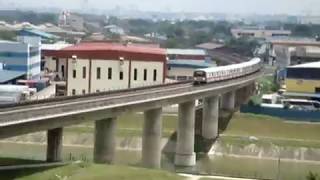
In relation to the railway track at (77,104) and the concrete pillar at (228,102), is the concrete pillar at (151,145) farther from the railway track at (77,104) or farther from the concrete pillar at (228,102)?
the concrete pillar at (228,102)

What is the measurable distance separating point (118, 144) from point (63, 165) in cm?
2596

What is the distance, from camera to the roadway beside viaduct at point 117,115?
36469 mm

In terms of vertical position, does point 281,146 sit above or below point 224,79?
below

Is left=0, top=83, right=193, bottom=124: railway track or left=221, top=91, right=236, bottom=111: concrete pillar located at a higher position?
left=0, top=83, right=193, bottom=124: railway track

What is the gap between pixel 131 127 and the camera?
222 ft

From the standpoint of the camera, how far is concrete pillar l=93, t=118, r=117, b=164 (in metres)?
44.0

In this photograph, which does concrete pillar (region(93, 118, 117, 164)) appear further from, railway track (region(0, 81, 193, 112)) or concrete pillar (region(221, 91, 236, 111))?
concrete pillar (region(221, 91, 236, 111))

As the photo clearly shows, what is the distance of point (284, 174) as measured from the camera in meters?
53.5

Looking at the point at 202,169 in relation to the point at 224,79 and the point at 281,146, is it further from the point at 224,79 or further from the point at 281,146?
the point at 224,79

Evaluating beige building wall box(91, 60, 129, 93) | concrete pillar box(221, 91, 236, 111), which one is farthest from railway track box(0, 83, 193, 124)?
concrete pillar box(221, 91, 236, 111)

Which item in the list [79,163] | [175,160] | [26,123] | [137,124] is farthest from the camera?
[137,124]

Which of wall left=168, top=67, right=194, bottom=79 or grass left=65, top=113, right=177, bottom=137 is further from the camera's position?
wall left=168, top=67, right=194, bottom=79

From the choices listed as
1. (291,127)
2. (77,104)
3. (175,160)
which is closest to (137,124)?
(175,160)

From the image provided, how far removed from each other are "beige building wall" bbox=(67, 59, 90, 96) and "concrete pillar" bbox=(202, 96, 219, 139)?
42.0 ft
